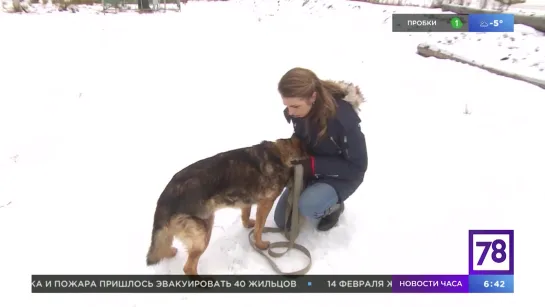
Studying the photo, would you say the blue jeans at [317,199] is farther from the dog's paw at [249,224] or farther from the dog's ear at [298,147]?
the dog's paw at [249,224]

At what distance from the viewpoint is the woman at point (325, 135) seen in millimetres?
2273

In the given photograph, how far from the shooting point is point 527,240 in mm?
2580

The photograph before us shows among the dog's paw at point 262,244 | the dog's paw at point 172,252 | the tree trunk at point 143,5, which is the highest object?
the tree trunk at point 143,5

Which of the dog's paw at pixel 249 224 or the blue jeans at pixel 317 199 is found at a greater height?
the blue jeans at pixel 317 199

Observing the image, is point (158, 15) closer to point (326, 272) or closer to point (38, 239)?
point (38, 239)

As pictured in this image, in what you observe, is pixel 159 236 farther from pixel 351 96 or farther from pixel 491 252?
pixel 491 252

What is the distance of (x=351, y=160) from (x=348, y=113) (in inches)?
15.1

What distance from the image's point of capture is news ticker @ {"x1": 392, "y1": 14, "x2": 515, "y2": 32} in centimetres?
677

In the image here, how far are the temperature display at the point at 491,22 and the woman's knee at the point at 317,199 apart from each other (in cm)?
661

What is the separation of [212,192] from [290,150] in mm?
712
